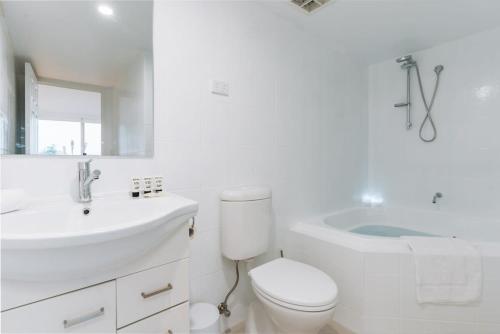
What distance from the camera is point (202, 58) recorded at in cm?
142

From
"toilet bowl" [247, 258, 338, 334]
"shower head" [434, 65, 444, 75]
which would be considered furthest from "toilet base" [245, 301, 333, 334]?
"shower head" [434, 65, 444, 75]

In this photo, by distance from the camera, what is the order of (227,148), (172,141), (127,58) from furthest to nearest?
1. (227,148)
2. (172,141)
3. (127,58)

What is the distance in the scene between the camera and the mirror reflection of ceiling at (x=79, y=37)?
0.97 meters

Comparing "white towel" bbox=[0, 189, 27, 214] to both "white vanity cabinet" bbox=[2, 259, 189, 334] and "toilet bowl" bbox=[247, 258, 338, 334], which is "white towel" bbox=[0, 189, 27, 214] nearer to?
"white vanity cabinet" bbox=[2, 259, 189, 334]

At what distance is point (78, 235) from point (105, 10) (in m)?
1.07

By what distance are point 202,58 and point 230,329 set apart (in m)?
1.66

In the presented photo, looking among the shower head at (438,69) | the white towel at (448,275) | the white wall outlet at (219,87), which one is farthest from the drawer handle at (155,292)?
the shower head at (438,69)

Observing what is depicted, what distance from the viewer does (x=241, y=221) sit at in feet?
4.66

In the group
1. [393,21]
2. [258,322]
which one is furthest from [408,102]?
[258,322]

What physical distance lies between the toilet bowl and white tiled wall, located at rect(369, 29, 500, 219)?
173 centimetres

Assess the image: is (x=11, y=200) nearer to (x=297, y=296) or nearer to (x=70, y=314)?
(x=70, y=314)

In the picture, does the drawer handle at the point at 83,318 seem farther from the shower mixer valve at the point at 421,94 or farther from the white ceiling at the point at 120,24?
the shower mixer valve at the point at 421,94

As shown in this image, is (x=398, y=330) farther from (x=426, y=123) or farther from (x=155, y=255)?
(x=426, y=123)

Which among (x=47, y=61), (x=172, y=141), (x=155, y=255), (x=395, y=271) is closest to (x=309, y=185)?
(x=395, y=271)
